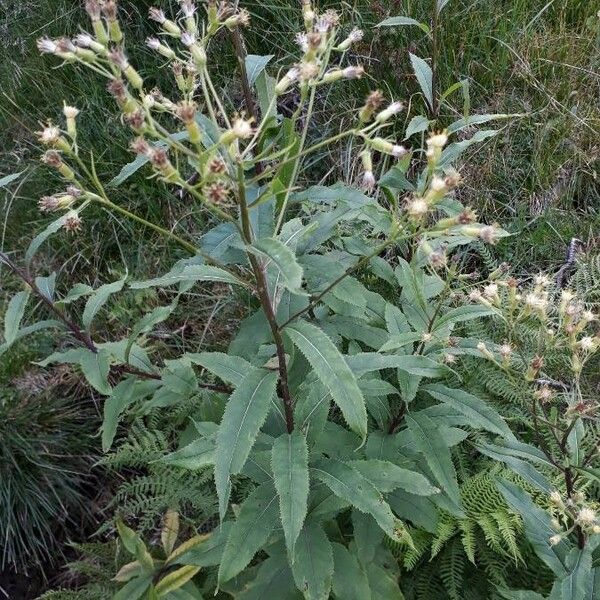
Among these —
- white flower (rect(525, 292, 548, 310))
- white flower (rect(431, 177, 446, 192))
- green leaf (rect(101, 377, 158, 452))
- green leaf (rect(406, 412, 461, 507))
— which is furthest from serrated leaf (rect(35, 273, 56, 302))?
white flower (rect(525, 292, 548, 310))

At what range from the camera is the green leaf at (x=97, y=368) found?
1892 mm

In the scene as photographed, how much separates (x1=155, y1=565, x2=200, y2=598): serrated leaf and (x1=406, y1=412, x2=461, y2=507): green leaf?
0.79 meters

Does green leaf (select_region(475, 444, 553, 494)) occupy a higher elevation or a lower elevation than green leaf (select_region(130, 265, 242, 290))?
lower

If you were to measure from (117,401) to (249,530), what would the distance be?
559 mm

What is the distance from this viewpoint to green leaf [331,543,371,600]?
5.90 feet

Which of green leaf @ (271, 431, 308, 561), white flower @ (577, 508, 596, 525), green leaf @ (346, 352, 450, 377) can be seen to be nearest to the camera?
green leaf @ (271, 431, 308, 561)

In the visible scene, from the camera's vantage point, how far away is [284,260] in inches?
47.9

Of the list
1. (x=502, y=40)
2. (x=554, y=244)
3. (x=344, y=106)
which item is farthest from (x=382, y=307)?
(x=502, y=40)

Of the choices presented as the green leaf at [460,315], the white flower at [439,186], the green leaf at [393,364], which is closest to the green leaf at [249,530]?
the green leaf at [393,364]

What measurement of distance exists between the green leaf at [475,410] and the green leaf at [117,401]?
2.72ft

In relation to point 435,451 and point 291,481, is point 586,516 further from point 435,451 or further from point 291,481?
point 291,481

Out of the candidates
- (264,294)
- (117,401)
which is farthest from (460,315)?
(117,401)

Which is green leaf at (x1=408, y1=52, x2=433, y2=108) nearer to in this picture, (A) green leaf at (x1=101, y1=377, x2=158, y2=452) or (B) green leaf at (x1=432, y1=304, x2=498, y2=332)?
(B) green leaf at (x1=432, y1=304, x2=498, y2=332)

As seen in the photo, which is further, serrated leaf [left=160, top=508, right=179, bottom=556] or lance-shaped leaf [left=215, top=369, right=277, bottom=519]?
serrated leaf [left=160, top=508, right=179, bottom=556]
